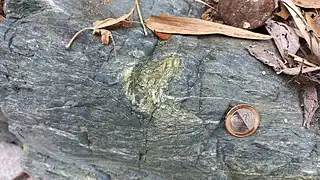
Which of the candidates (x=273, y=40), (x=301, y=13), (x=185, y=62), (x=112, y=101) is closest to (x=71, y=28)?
(x=112, y=101)

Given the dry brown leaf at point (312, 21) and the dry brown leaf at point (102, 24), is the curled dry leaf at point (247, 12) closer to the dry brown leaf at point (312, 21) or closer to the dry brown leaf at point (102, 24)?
the dry brown leaf at point (312, 21)

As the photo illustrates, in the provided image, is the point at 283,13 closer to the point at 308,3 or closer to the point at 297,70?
the point at 308,3

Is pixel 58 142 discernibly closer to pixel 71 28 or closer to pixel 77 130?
pixel 77 130

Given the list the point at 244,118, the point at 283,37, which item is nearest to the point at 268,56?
the point at 283,37

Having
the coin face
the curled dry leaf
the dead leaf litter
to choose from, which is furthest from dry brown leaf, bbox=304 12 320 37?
the coin face

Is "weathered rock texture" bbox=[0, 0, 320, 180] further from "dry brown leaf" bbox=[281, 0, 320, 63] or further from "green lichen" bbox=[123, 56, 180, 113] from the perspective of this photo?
"dry brown leaf" bbox=[281, 0, 320, 63]

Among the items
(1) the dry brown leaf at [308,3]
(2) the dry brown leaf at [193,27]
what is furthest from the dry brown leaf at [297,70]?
(1) the dry brown leaf at [308,3]

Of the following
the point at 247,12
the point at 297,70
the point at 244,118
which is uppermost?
the point at 247,12
